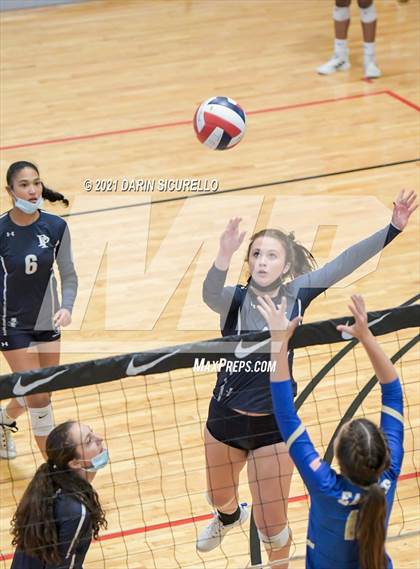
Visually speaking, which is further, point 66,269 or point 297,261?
point 66,269

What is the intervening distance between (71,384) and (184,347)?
52cm

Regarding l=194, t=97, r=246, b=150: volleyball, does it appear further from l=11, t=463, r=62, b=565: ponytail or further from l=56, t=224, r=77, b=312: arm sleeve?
l=11, t=463, r=62, b=565: ponytail

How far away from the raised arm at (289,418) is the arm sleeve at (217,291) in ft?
2.38

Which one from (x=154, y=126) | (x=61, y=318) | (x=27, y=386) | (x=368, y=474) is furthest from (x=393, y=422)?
(x=154, y=126)

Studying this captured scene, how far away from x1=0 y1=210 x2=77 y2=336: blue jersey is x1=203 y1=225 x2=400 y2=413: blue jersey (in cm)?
140

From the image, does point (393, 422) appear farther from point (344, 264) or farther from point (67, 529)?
point (67, 529)

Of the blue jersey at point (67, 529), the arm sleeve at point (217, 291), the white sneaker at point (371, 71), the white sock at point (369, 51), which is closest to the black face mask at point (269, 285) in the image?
the arm sleeve at point (217, 291)

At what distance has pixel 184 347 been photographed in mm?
4555

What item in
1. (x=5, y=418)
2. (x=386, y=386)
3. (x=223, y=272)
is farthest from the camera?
(x=5, y=418)

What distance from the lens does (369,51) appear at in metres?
12.8

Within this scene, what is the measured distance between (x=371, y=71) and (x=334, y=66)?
0.51 m

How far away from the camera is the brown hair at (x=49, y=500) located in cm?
402

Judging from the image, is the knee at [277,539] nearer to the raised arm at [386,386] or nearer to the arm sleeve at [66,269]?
the raised arm at [386,386]

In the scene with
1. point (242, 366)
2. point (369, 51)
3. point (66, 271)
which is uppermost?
point (242, 366)
